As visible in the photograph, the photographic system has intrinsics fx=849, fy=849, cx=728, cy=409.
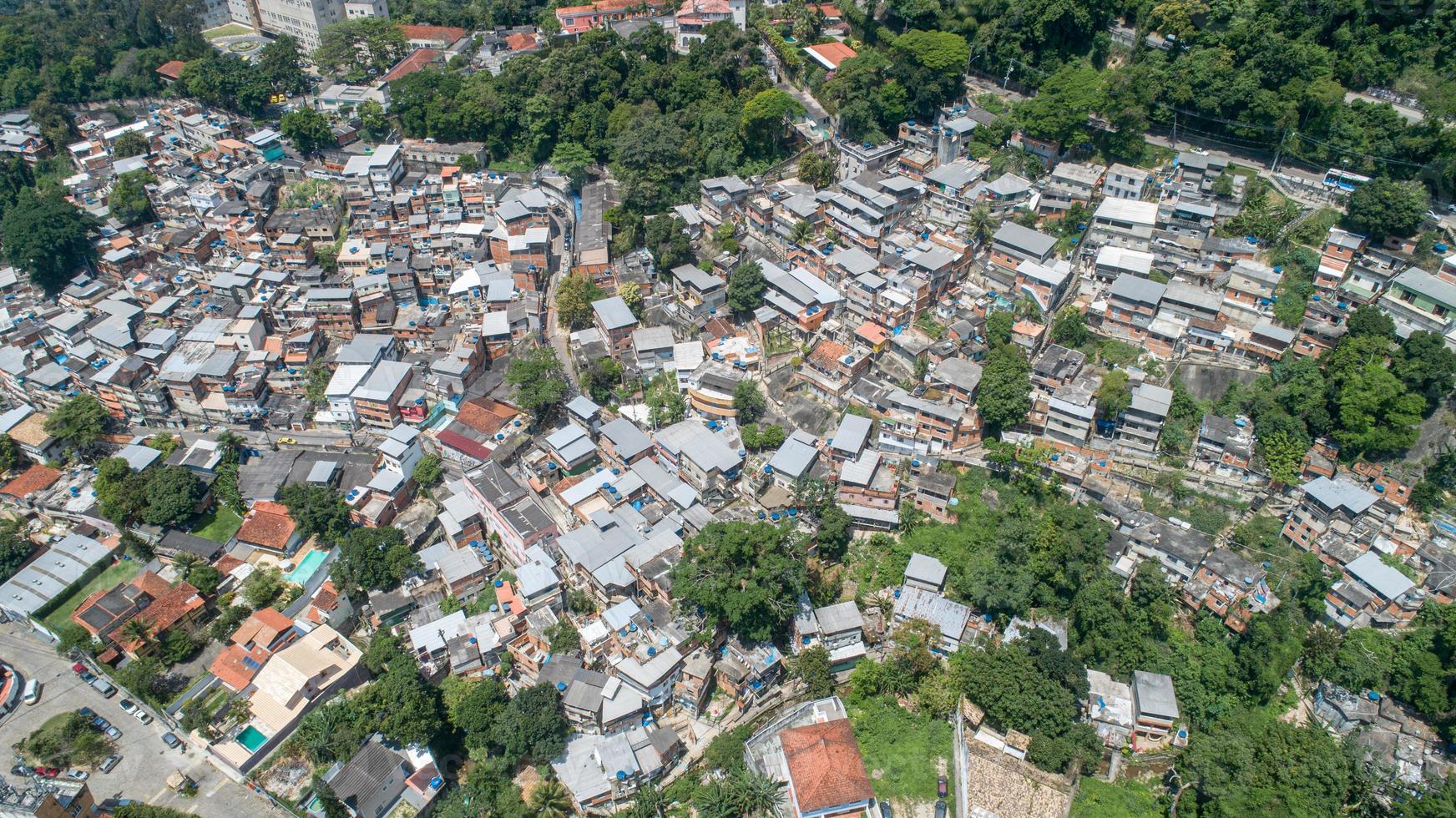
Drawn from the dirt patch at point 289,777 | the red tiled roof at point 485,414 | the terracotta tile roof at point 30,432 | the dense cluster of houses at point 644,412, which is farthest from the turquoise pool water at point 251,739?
the terracotta tile roof at point 30,432

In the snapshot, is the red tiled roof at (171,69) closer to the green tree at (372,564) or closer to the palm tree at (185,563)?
the palm tree at (185,563)

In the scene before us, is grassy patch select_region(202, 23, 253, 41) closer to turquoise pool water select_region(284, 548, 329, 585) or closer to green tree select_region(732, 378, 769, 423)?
turquoise pool water select_region(284, 548, 329, 585)

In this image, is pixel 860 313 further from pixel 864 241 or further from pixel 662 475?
pixel 662 475

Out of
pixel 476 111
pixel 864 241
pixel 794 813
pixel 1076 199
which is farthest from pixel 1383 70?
pixel 476 111

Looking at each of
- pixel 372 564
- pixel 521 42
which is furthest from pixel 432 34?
pixel 372 564

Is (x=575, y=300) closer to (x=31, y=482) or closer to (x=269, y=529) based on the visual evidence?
(x=269, y=529)

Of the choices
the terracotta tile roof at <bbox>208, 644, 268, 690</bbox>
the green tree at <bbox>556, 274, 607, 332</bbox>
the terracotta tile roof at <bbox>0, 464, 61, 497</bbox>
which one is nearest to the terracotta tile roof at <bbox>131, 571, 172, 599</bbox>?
the terracotta tile roof at <bbox>208, 644, 268, 690</bbox>
